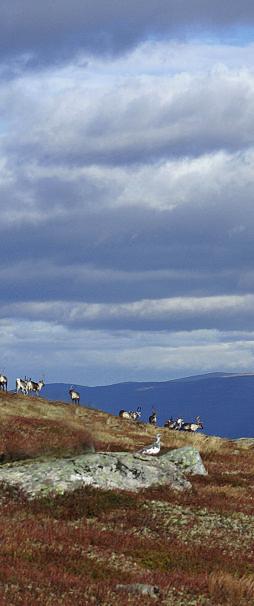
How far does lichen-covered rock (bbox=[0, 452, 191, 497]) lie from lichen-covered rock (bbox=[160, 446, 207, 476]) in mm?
4256

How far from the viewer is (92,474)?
24.2 meters

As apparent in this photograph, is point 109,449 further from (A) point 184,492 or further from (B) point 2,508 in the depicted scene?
(B) point 2,508

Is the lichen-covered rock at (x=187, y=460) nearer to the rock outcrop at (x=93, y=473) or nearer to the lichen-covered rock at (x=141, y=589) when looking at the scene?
the rock outcrop at (x=93, y=473)

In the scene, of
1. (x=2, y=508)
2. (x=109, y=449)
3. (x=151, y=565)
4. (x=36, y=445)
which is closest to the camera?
(x=151, y=565)

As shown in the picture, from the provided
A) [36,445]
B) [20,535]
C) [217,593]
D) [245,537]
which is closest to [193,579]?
[217,593]

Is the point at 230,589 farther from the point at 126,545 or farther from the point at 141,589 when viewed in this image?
the point at 126,545

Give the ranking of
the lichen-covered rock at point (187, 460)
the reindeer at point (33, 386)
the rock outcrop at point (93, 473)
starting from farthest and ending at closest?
1. the reindeer at point (33, 386)
2. the lichen-covered rock at point (187, 460)
3. the rock outcrop at point (93, 473)

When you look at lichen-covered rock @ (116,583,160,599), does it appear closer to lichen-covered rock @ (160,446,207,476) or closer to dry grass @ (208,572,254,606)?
dry grass @ (208,572,254,606)

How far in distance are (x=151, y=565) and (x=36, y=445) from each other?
15.7 m

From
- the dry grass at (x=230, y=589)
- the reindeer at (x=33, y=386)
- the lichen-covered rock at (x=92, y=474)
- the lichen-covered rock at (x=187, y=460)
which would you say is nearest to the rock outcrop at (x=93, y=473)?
the lichen-covered rock at (x=92, y=474)

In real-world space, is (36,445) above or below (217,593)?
above

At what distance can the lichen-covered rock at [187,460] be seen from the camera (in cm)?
3200

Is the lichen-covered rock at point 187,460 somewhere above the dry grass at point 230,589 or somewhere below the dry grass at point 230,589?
above

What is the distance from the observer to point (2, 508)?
803 inches
